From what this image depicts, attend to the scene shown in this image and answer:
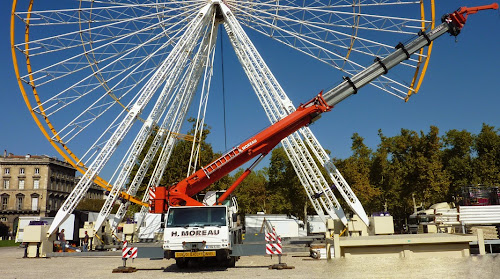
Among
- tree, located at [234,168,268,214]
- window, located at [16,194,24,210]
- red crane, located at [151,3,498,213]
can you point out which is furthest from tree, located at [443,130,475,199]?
window, located at [16,194,24,210]

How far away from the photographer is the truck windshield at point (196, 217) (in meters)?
14.5

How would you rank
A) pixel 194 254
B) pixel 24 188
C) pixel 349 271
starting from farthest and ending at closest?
pixel 24 188 < pixel 194 254 < pixel 349 271

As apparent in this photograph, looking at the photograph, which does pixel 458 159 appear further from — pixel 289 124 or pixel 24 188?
pixel 24 188

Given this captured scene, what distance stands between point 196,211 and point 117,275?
136 inches

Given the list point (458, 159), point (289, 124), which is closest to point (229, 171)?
point (289, 124)

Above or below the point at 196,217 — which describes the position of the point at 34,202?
above

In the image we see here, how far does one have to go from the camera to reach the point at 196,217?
14.8 meters

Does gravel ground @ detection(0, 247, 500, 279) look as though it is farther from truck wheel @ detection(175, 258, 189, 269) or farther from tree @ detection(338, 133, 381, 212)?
tree @ detection(338, 133, 381, 212)

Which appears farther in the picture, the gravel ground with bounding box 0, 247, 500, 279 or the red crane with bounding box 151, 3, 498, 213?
the red crane with bounding box 151, 3, 498, 213

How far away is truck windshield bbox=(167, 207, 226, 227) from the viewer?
1454 cm

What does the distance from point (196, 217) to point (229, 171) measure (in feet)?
16.6

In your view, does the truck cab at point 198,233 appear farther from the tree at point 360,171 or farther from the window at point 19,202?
the window at point 19,202

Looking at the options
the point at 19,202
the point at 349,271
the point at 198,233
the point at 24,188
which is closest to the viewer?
the point at 349,271

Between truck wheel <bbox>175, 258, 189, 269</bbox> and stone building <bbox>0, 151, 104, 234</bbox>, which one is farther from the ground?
stone building <bbox>0, 151, 104, 234</bbox>
